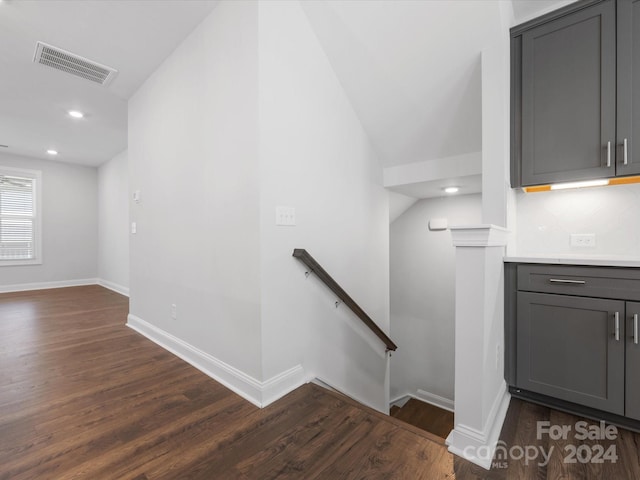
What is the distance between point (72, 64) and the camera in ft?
9.31

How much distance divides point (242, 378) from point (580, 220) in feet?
9.04

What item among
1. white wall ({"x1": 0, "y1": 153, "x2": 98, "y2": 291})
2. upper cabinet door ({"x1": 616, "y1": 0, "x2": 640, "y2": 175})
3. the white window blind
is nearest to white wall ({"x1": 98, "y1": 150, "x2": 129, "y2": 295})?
white wall ({"x1": 0, "y1": 153, "x2": 98, "y2": 291})

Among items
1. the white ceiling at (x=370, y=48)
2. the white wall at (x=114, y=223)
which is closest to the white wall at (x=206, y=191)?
the white ceiling at (x=370, y=48)

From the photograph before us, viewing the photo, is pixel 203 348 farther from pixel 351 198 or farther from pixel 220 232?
pixel 351 198

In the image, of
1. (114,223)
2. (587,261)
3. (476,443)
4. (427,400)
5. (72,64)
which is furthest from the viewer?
(114,223)

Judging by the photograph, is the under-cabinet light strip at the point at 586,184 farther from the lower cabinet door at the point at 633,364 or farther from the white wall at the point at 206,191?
the white wall at the point at 206,191

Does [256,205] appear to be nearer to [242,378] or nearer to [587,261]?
[242,378]

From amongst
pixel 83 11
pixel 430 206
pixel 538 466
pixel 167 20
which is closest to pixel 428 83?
pixel 430 206

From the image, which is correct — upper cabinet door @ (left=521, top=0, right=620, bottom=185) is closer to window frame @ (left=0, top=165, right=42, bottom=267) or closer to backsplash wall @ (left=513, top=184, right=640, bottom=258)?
backsplash wall @ (left=513, top=184, right=640, bottom=258)

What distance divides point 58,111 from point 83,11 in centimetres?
234

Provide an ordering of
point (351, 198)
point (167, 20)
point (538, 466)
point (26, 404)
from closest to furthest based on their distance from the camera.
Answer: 1. point (538, 466)
2. point (26, 404)
3. point (167, 20)
4. point (351, 198)

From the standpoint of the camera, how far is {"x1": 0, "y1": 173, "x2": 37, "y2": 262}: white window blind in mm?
5578

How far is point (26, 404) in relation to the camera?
72.7 inches

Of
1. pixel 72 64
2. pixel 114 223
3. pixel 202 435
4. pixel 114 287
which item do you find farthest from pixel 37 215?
pixel 202 435
